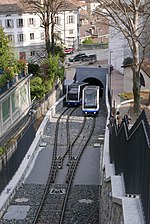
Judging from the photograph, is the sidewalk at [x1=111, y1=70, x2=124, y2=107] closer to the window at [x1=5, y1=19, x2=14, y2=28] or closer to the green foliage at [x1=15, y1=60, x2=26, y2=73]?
the green foliage at [x1=15, y1=60, x2=26, y2=73]

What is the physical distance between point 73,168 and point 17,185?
12.8 ft

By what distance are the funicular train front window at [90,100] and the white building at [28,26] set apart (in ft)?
79.7

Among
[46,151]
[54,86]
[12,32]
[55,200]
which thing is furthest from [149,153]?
[12,32]

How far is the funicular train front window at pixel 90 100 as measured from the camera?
3096cm

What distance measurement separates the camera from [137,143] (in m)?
7.55

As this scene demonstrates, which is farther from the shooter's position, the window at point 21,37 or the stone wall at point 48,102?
the window at point 21,37

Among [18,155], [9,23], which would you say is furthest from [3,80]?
[9,23]

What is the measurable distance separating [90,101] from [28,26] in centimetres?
2909

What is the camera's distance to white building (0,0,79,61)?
55469 millimetres

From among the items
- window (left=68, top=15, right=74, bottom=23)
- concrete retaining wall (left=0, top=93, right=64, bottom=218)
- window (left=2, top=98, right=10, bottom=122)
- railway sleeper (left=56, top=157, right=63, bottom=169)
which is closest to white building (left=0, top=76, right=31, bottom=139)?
window (left=2, top=98, right=10, bottom=122)

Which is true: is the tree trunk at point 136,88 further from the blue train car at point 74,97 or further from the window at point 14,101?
the blue train car at point 74,97

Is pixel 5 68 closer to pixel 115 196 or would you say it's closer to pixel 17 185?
pixel 17 185

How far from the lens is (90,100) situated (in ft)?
103

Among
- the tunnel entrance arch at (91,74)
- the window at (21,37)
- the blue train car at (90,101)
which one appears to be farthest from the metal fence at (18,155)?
the window at (21,37)
